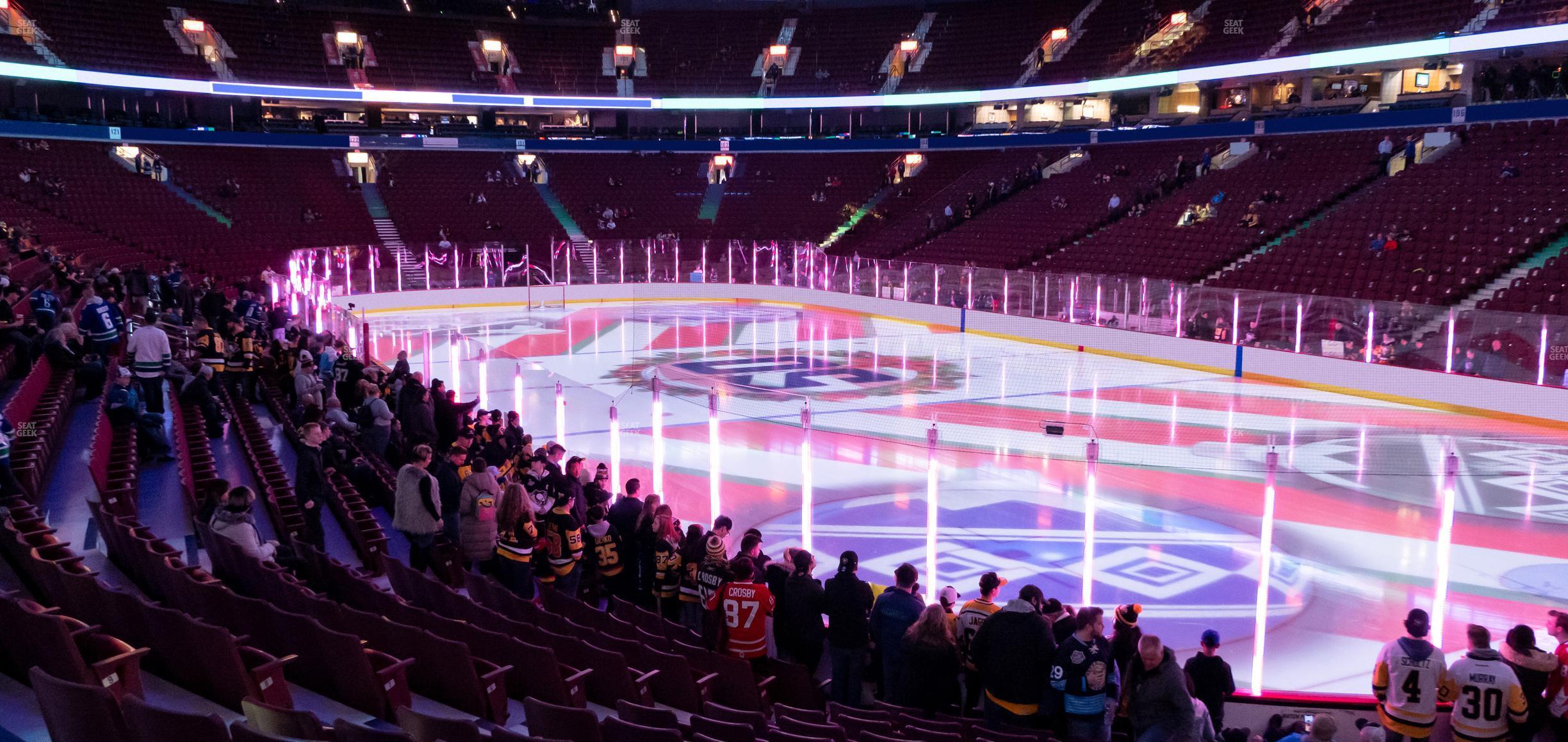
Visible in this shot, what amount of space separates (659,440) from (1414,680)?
1050cm

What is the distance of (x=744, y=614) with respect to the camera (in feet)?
21.1

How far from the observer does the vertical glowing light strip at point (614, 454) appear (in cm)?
1284

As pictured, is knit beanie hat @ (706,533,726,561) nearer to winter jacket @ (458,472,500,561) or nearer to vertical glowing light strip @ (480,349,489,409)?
winter jacket @ (458,472,500,561)

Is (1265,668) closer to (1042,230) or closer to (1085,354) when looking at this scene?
(1085,354)

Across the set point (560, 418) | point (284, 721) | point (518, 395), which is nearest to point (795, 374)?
point (518, 395)

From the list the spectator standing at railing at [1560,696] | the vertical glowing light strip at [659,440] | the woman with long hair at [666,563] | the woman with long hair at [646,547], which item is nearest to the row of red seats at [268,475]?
the woman with long hair at [646,547]

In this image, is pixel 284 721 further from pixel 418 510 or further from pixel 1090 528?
pixel 1090 528

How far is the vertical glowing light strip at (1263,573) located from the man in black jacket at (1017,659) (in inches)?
→ 82.1

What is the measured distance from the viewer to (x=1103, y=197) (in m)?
33.2

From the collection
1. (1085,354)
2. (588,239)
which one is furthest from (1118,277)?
(588,239)

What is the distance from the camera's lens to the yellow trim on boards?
57.5 ft

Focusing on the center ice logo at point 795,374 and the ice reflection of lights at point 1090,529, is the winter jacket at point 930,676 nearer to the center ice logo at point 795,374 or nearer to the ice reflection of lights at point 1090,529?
the ice reflection of lights at point 1090,529

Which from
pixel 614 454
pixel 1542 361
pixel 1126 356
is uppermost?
pixel 1542 361

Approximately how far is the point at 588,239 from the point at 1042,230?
17323mm
